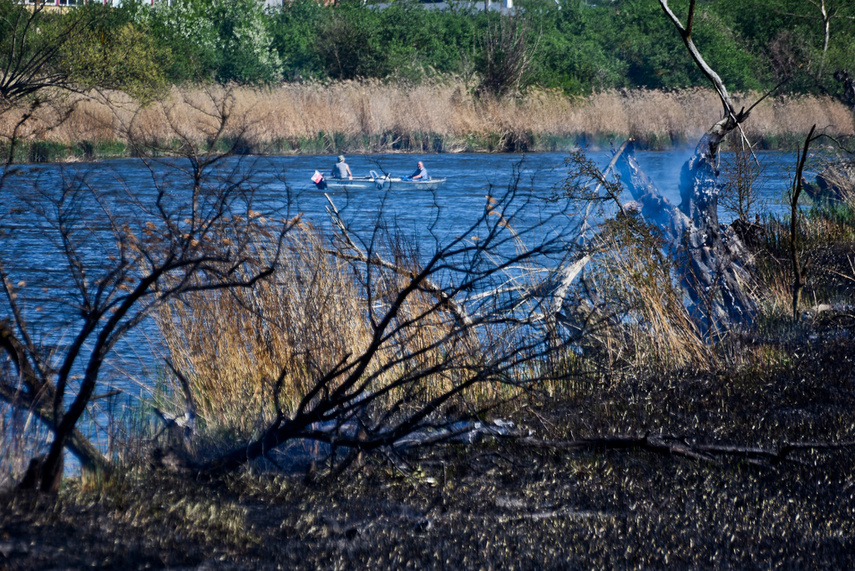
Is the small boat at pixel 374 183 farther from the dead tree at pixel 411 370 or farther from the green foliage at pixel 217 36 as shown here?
the green foliage at pixel 217 36

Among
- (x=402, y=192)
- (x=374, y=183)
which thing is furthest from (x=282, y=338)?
(x=374, y=183)

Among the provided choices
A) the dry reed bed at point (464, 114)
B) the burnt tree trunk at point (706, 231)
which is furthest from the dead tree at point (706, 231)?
the dry reed bed at point (464, 114)

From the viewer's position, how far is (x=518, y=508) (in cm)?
420

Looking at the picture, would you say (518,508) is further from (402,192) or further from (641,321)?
(402,192)

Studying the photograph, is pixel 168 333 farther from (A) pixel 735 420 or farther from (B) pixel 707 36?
(B) pixel 707 36

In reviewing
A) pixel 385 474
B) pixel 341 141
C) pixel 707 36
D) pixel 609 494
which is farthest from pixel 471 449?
pixel 707 36

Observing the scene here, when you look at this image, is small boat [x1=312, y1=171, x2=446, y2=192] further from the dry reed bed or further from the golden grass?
the golden grass

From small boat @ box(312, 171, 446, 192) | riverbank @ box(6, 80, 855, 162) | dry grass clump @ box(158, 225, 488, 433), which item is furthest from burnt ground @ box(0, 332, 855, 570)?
riverbank @ box(6, 80, 855, 162)

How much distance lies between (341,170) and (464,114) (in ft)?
32.3

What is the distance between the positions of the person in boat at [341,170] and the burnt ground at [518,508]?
15987mm

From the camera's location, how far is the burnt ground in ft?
11.4

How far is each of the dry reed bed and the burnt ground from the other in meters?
22.8

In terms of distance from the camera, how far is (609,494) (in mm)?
4359

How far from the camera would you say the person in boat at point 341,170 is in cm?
2114
